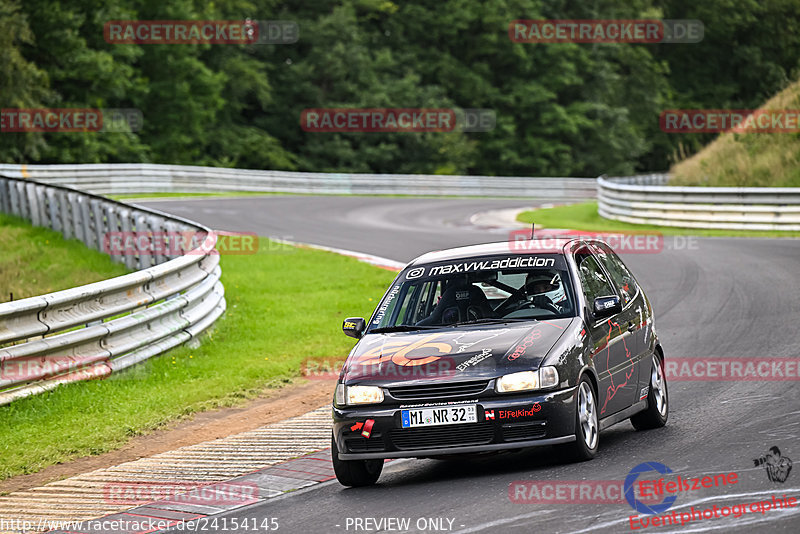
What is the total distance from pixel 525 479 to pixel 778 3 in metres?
76.5

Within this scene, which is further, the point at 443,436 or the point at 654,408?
the point at 654,408

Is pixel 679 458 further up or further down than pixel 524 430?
further down

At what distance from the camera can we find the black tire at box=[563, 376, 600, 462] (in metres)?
7.51

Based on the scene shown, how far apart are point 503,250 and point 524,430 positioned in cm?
195

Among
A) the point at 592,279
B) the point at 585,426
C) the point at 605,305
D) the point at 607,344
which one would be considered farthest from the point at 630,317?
the point at 585,426

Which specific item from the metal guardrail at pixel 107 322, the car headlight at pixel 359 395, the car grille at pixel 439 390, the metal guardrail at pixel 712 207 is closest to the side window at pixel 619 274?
the car grille at pixel 439 390

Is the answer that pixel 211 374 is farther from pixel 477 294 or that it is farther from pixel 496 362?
pixel 496 362

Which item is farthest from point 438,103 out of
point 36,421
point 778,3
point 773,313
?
point 36,421

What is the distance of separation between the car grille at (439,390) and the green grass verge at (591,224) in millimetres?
18806

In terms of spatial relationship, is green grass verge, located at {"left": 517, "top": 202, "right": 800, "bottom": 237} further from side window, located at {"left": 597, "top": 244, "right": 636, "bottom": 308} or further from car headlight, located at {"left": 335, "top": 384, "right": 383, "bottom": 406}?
car headlight, located at {"left": 335, "top": 384, "right": 383, "bottom": 406}

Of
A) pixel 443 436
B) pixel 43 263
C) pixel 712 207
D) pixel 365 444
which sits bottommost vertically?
pixel 712 207

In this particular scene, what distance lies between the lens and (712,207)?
26.6 metres

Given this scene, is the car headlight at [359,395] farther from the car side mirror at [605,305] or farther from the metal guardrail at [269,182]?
the metal guardrail at [269,182]

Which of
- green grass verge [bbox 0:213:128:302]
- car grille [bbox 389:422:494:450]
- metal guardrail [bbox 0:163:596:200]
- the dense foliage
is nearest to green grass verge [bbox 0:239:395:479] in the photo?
green grass verge [bbox 0:213:128:302]
